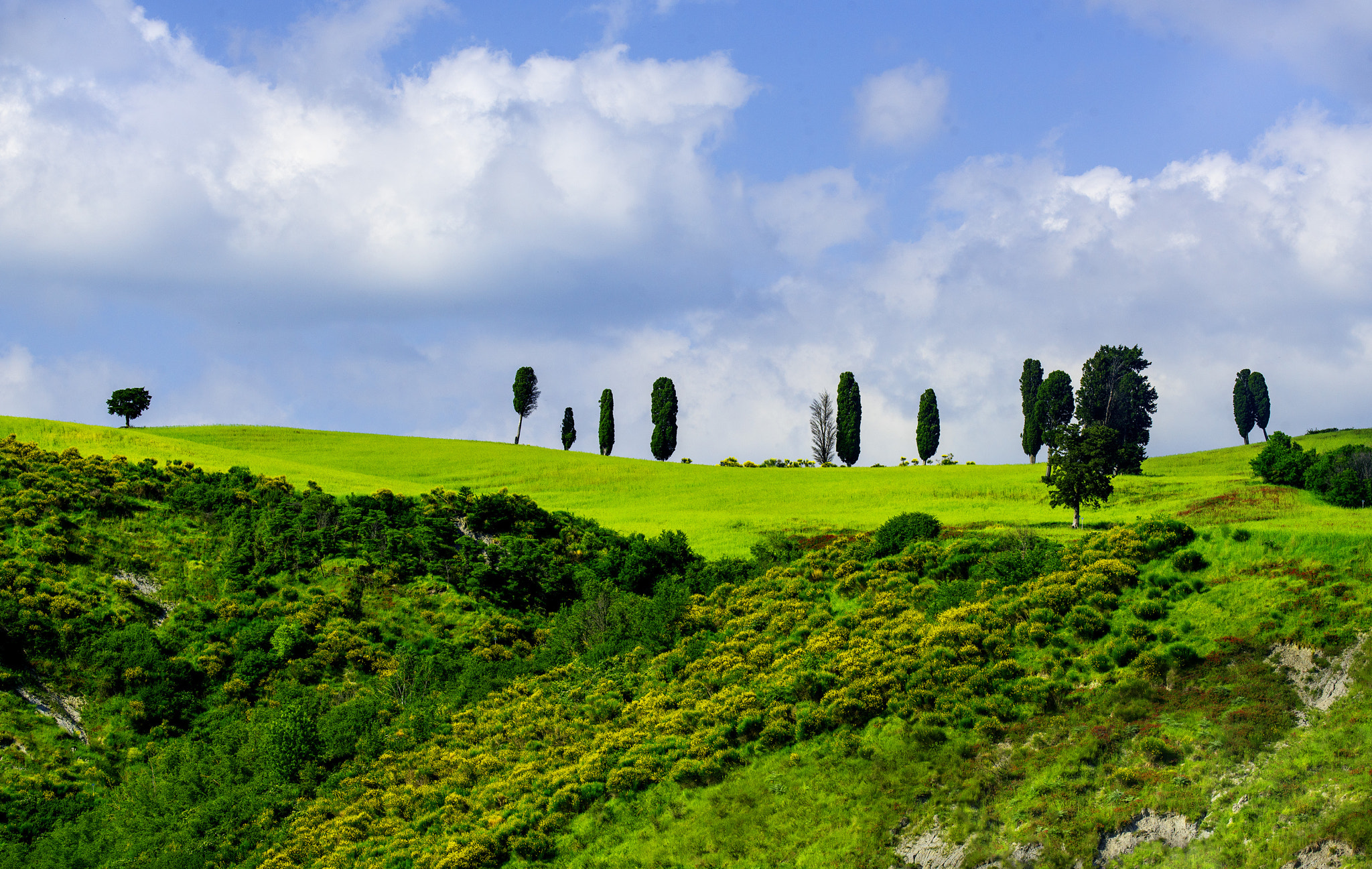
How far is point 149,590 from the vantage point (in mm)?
50031

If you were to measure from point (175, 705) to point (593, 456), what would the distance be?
63.9 m

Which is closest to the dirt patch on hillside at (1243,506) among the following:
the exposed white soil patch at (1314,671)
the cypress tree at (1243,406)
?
the exposed white soil patch at (1314,671)

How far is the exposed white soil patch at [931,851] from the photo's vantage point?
2459cm

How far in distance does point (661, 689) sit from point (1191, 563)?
1901 cm

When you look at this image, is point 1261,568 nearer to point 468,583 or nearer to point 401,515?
point 468,583

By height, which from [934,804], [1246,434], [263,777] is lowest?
[263,777]

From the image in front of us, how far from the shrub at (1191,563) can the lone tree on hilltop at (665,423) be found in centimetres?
8034

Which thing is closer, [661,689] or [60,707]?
[661,689]

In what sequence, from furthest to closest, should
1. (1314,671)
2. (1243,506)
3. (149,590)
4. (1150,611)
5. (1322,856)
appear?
(1243,506)
(149,590)
(1150,611)
(1314,671)
(1322,856)

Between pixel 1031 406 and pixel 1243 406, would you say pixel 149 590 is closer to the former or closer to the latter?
pixel 1031 406

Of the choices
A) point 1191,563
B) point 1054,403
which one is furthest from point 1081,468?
point 1054,403

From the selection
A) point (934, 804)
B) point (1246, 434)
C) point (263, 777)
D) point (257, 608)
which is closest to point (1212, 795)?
point (934, 804)

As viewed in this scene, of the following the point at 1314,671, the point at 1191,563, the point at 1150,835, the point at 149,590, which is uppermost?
the point at 1191,563

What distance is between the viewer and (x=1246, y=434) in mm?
129750
